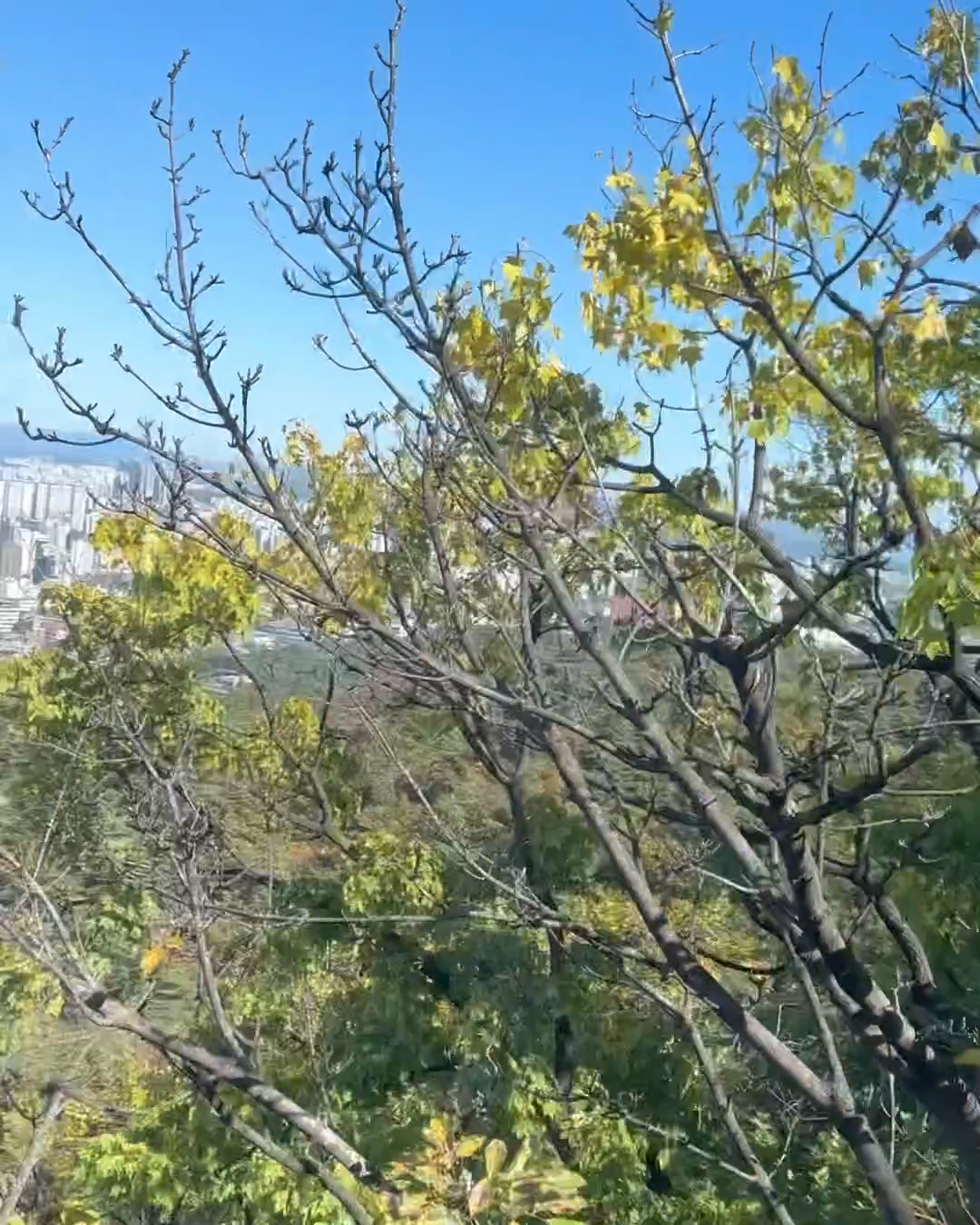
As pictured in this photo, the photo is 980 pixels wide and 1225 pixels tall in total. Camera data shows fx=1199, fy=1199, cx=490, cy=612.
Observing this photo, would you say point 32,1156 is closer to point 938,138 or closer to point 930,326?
point 930,326

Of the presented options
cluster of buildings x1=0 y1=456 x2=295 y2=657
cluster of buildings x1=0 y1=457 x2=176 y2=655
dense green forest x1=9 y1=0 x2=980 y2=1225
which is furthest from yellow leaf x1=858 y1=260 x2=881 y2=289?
cluster of buildings x1=0 y1=457 x2=176 y2=655

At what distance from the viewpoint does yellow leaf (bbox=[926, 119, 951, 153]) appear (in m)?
3.35

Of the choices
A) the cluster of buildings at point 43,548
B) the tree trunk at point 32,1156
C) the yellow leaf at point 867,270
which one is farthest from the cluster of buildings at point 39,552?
the yellow leaf at point 867,270

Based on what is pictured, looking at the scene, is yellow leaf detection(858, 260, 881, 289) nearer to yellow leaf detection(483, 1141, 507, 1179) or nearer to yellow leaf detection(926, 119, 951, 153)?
yellow leaf detection(926, 119, 951, 153)

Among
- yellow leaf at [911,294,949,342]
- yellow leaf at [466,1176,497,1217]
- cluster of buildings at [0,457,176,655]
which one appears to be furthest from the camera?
cluster of buildings at [0,457,176,655]

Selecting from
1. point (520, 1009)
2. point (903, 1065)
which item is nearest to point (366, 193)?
point (903, 1065)

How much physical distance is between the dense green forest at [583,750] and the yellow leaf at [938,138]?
0.03ft

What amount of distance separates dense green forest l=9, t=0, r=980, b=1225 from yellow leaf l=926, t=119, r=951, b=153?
11 mm

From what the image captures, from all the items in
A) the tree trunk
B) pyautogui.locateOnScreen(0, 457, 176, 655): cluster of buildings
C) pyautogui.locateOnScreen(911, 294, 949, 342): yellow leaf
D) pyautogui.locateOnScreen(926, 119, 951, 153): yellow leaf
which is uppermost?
pyautogui.locateOnScreen(0, 457, 176, 655): cluster of buildings

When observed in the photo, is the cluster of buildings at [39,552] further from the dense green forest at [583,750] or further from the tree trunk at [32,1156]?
the tree trunk at [32,1156]

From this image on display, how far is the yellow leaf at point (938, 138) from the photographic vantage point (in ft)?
11.0

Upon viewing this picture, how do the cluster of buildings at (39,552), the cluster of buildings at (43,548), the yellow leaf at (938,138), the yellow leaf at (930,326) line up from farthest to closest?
the cluster of buildings at (39,552) → the cluster of buildings at (43,548) → the yellow leaf at (930,326) → the yellow leaf at (938,138)

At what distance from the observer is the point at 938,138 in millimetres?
3361

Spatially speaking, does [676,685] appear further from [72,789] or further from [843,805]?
[72,789]
